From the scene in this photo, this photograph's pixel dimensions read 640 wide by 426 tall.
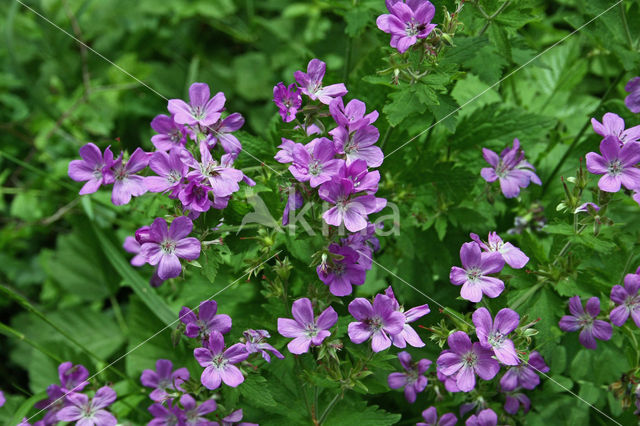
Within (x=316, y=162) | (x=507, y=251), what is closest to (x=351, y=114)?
(x=316, y=162)

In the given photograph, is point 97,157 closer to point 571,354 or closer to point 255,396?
point 255,396

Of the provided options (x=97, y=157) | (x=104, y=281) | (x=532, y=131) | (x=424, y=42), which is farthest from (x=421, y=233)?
(x=104, y=281)

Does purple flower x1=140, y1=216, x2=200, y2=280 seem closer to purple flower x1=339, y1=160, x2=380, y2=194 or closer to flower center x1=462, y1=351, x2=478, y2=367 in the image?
purple flower x1=339, y1=160, x2=380, y2=194

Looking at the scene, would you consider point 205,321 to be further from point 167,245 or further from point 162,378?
point 162,378

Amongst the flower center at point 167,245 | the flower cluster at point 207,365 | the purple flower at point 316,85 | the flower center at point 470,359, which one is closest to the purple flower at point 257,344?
the flower cluster at point 207,365

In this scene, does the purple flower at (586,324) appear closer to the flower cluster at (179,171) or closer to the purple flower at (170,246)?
the flower cluster at (179,171)
